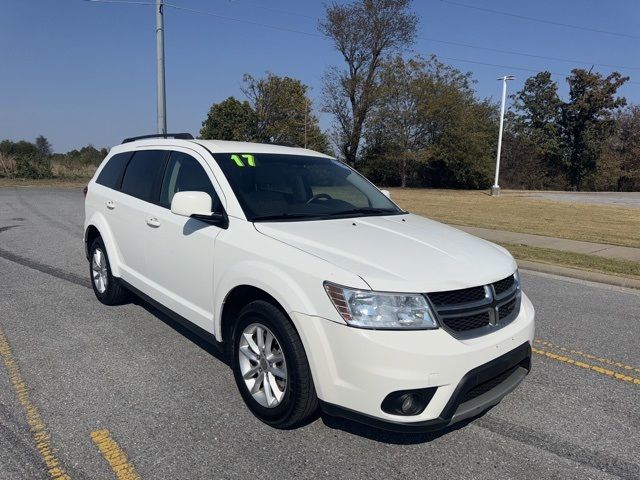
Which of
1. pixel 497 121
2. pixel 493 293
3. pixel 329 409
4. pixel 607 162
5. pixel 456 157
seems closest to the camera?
pixel 329 409

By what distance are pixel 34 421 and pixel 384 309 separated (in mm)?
2310

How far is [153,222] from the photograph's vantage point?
440 cm

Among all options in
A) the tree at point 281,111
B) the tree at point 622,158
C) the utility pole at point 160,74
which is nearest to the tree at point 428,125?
the tree at point 281,111

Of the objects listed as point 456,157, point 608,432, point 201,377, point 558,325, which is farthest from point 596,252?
point 456,157

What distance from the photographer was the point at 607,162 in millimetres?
48969

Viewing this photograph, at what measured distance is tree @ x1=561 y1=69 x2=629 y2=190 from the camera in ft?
159

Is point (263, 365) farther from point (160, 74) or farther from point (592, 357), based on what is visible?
point (160, 74)

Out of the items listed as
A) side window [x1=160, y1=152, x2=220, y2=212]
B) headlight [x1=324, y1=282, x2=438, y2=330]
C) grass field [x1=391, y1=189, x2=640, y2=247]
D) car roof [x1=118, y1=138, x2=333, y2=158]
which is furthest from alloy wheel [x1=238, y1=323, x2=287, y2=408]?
grass field [x1=391, y1=189, x2=640, y2=247]

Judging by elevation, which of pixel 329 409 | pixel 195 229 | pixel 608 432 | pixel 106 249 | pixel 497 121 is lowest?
pixel 608 432

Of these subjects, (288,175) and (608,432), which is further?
(288,175)

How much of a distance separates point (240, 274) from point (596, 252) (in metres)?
9.03

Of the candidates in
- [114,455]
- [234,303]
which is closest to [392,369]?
[234,303]

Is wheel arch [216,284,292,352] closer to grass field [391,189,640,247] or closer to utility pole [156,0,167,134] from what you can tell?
grass field [391,189,640,247]

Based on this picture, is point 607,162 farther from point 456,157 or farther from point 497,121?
point 456,157
